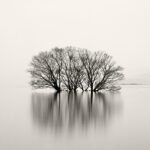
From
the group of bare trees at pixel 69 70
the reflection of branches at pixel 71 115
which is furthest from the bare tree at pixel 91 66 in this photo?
the reflection of branches at pixel 71 115

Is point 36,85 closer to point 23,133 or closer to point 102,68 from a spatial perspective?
point 102,68

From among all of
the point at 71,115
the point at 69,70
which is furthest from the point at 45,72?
the point at 71,115

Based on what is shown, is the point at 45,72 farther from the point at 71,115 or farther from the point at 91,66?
the point at 71,115

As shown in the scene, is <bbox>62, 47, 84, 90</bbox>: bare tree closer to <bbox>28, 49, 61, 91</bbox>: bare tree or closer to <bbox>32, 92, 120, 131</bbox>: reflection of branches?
<bbox>28, 49, 61, 91</bbox>: bare tree

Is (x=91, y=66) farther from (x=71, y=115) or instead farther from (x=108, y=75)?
(x=71, y=115)

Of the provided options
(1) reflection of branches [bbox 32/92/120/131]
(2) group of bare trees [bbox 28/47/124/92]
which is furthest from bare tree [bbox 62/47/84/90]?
(1) reflection of branches [bbox 32/92/120/131]

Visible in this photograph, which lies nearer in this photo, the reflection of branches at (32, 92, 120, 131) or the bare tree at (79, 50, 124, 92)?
the reflection of branches at (32, 92, 120, 131)

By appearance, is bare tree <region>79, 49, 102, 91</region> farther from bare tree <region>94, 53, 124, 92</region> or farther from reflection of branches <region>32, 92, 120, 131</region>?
reflection of branches <region>32, 92, 120, 131</region>

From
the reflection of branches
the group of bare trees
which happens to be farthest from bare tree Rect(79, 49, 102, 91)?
the reflection of branches

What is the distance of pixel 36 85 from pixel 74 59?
828 cm

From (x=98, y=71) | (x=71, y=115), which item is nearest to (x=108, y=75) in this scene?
(x=98, y=71)

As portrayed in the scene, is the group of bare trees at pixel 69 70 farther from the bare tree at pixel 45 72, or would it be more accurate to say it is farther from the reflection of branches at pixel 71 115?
the reflection of branches at pixel 71 115

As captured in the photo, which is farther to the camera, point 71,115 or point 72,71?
point 72,71

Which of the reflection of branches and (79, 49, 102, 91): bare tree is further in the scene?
(79, 49, 102, 91): bare tree
